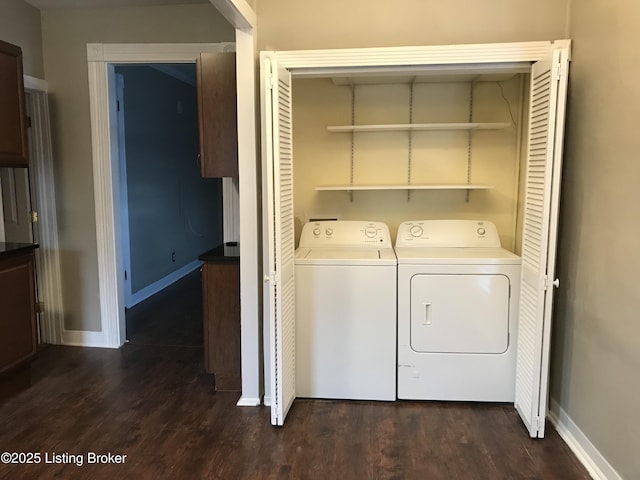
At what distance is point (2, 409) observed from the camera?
2941 millimetres

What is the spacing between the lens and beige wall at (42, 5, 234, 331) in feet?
12.0

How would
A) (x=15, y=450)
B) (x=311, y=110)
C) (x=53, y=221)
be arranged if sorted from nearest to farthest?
(x=15, y=450) < (x=311, y=110) < (x=53, y=221)

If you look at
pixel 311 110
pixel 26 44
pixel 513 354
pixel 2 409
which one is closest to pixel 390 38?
pixel 311 110

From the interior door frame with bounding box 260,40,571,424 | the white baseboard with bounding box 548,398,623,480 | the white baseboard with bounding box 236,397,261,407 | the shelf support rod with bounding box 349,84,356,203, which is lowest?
the white baseboard with bounding box 236,397,261,407

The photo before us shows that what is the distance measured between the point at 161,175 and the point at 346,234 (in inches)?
135

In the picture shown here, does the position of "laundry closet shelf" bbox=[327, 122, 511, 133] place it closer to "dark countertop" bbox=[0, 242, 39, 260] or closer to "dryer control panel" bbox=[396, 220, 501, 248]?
"dryer control panel" bbox=[396, 220, 501, 248]

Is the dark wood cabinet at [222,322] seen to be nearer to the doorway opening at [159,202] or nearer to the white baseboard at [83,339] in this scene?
the doorway opening at [159,202]

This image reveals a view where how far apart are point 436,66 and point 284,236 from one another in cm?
121

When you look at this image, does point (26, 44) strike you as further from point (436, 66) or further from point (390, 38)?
point (436, 66)

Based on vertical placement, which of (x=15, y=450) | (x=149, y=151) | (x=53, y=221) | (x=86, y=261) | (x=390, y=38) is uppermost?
→ (x=390, y=38)

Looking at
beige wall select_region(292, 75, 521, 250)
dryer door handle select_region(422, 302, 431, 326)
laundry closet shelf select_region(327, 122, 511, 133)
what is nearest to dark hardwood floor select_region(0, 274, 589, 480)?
dryer door handle select_region(422, 302, 431, 326)

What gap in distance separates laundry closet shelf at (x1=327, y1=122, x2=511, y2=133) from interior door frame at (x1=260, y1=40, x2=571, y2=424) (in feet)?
1.50

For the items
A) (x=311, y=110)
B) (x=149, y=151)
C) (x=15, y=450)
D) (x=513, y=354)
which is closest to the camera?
(x=15, y=450)

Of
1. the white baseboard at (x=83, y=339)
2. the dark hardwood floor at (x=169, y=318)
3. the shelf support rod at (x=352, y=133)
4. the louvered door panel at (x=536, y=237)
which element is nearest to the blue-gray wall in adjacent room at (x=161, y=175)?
the dark hardwood floor at (x=169, y=318)
